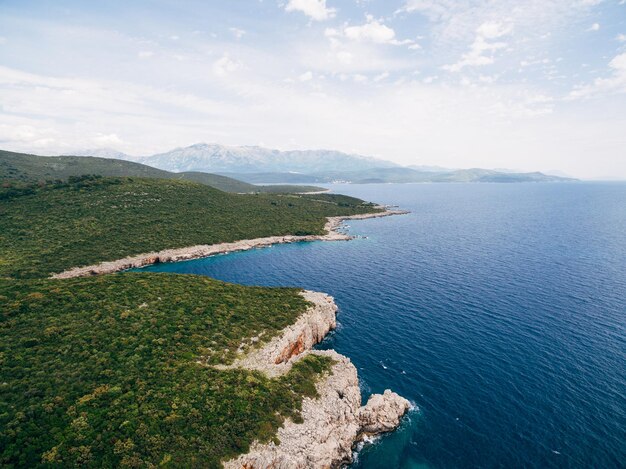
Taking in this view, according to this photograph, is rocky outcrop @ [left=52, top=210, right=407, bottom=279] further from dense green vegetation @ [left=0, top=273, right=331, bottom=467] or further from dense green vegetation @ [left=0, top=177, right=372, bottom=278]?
dense green vegetation @ [left=0, top=273, right=331, bottom=467]

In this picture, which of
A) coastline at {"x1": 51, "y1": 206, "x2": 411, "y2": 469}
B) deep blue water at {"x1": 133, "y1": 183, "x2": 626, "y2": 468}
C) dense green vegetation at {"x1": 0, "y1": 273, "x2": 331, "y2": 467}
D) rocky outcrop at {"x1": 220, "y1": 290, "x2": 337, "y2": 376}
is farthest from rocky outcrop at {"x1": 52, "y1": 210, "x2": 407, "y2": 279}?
coastline at {"x1": 51, "y1": 206, "x2": 411, "y2": 469}

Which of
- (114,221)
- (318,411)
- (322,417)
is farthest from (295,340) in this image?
(114,221)

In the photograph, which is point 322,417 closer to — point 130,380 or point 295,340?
point 295,340

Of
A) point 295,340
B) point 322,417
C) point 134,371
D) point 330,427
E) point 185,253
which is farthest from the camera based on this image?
point 185,253

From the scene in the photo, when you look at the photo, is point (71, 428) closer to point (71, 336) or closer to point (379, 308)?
point (71, 336)

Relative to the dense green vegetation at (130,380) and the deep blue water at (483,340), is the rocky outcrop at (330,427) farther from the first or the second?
the deep blue water at (483,340)

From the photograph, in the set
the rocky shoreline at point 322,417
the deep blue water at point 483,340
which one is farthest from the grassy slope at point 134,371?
the deep blue water at point 483,340

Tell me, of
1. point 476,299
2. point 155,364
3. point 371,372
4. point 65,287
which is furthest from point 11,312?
point 476,299
